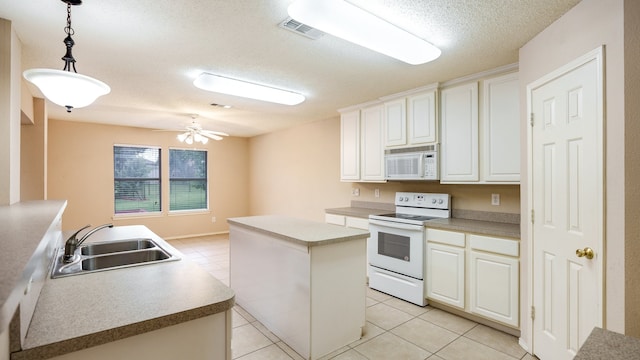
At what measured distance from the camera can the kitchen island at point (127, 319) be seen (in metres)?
0.96

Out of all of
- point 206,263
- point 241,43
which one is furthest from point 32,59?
point 206,263

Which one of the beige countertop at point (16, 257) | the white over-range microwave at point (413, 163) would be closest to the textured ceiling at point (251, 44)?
the white over-range microwave at point (413, 163)

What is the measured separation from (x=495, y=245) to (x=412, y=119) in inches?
64.1

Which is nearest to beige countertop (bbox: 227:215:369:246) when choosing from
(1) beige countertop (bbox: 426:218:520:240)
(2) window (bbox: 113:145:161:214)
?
(1) beige countertop (bbox: 426:218:520:240)

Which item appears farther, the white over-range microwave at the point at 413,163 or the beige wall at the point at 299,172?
the beige wall at the point at 299,172

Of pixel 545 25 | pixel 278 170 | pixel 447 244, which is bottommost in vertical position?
pixel 447 244

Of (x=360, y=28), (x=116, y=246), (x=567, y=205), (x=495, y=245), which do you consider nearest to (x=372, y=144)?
(x=495, y=245)

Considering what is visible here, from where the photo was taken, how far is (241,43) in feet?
7.86

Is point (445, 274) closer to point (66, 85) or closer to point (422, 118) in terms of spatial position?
point (422, 118)

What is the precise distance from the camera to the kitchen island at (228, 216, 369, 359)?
7.52ft

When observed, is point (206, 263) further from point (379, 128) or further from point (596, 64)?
point (596, 64)

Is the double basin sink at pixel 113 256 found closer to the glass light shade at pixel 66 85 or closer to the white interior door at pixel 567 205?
the glass light shade at pixel 66 85
